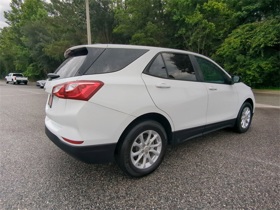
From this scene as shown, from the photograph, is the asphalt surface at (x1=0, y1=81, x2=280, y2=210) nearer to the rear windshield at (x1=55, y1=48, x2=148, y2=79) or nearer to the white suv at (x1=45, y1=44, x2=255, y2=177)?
the white suv at (x1=45, y1=44, x2=255, y2=177)

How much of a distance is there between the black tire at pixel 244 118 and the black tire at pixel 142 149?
2267mm

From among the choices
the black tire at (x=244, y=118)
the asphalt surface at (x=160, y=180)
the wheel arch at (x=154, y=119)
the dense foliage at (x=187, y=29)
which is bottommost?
the asphalt surface at (x=160, y=180)

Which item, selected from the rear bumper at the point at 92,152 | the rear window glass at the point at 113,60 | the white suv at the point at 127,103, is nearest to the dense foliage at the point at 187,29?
the white suv at the point at 127,103

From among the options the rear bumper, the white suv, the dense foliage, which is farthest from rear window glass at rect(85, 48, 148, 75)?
the dense foliage

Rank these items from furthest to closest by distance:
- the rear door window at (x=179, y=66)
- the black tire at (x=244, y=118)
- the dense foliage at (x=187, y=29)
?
the dense foliage at (x=187, y=29) < the black tire at (x=244, y=118) < the rear door window at (x=179, y=66)

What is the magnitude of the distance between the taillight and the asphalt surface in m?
1.14

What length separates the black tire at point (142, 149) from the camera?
255 cm

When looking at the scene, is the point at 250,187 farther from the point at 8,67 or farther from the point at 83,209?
the point at 8,67

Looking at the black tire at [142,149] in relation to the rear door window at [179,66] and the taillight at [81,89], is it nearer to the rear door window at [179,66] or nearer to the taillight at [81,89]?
the taillight at [81,89]

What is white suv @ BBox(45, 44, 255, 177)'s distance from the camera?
2328mm

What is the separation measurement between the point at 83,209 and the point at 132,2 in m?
18.0

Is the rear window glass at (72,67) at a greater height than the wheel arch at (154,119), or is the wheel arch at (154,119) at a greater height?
the rear window glass at (72,67)

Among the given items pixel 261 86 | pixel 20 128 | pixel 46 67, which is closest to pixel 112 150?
pixel 20 128

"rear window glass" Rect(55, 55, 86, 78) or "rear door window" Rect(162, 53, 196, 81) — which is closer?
"rear window glass" Rect(55, 55, 86, 78)
